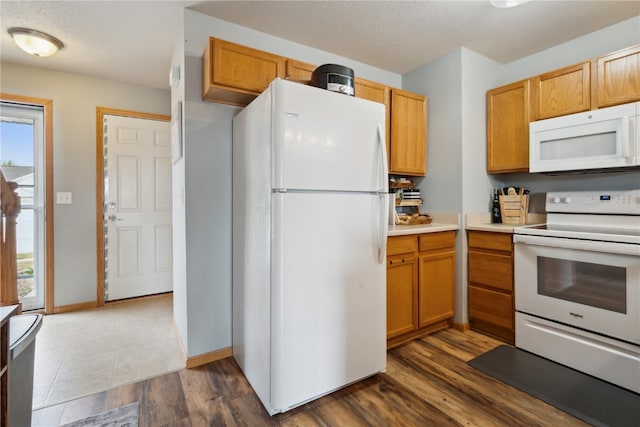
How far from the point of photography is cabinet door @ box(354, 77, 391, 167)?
2.46 m

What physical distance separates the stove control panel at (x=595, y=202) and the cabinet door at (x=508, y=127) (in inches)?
13.5

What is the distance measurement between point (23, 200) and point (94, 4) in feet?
7.18

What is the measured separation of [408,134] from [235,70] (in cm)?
162

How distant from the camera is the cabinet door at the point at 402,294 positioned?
2191mm

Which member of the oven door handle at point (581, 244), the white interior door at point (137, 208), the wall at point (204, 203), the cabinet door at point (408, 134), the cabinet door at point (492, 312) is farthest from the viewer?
the white interior door at point (137, 208)

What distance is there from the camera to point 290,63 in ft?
6.85

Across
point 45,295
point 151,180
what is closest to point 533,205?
point 151,180

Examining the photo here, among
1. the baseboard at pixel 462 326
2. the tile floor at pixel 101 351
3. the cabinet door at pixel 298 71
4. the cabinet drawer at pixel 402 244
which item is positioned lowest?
the tile floor at pixel 101 351

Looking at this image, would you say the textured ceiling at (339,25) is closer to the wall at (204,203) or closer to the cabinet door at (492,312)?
the wall at (204,203)

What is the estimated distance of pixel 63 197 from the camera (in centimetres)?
302

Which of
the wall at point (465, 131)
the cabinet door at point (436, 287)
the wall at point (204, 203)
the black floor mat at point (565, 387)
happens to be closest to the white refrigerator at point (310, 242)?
the wall at point (204, 203)

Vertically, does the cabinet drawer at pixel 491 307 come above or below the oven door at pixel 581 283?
below

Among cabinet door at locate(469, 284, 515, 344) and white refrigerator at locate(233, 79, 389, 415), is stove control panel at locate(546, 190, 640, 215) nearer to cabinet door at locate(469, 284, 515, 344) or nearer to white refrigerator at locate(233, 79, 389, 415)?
cabinet door at locate(469, 284, 515, 344)

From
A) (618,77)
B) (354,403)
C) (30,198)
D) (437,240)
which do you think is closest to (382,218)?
(437,240)
